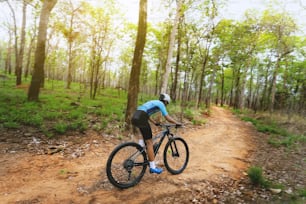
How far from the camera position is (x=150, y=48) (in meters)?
27.3

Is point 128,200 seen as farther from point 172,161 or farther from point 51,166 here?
point 51,166

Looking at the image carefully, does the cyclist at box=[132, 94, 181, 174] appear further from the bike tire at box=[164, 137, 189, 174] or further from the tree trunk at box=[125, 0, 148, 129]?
the tree trunk at box=[125, 0, 148, 129]

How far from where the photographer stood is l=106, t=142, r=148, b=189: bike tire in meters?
4.13

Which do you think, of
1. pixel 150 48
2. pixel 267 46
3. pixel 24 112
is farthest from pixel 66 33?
pixel 267 46

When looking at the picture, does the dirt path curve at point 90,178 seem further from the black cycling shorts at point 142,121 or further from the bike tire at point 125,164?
the black cycling shorts at point 142,121

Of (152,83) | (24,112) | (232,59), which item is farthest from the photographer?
(152,83)

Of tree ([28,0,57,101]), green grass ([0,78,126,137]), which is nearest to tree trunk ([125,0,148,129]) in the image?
green grass ([0,78,126,137])

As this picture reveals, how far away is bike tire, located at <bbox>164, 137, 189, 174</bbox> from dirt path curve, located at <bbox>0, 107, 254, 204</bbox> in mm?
193

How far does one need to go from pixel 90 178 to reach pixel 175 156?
2.27 metres

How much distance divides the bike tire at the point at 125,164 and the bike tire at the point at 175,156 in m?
0.72

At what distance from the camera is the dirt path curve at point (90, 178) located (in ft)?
12.8

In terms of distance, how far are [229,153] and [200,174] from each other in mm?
2641

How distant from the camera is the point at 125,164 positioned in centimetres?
432

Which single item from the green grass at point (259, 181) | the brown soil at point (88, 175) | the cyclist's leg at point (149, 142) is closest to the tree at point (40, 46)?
A: the brown soil at point (88, 175)
